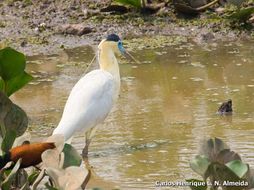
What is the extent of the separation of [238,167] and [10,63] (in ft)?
5.30

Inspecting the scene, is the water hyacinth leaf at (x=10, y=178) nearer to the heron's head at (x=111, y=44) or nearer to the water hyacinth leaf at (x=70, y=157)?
the water hyacinth leaf at (x=70, y=157)

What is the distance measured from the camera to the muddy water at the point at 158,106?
270 inches

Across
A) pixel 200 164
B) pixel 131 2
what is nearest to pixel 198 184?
pixel 200 164

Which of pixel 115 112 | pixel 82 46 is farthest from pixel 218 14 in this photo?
pixel 115 112

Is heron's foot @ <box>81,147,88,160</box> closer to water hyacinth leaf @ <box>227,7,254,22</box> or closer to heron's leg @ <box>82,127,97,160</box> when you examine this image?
heron's leg @ <box>82,127,97,160</box>

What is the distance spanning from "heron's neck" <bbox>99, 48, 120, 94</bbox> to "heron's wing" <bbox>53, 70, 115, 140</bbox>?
0.65 ft

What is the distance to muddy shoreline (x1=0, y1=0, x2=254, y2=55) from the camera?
447 inches

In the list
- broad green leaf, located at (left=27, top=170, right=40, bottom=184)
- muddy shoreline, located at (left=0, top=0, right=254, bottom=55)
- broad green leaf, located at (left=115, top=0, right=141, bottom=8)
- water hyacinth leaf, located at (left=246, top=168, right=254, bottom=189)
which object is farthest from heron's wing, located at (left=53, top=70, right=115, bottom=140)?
broad green leaf, located at (left=115, top=0, right=141, bottom=8)

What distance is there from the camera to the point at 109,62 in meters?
7.89

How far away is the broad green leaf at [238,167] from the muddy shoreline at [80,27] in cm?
687

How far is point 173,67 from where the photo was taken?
10.1m

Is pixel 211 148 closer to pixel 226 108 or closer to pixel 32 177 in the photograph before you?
pixel 32 177

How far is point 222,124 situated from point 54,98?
1919 millimetres

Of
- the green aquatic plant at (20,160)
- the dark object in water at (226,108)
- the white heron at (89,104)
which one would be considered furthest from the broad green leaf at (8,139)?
the dark object in water at (226,108)
